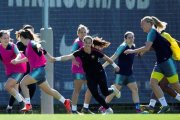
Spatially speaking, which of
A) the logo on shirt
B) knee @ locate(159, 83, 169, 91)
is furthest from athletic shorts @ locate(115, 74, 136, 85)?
the logo on shirt

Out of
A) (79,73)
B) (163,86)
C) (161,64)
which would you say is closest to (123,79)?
(79,73)

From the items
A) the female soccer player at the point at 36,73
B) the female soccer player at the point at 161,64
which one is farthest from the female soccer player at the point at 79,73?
the female soccer player at the point at 161,64

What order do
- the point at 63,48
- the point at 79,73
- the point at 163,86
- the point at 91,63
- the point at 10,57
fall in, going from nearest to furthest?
the point at 91,63, the point at 163,86, the point at 10,57, the point at 79,73, the point at 63,48

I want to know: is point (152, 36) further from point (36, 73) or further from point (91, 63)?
point (36, 73)

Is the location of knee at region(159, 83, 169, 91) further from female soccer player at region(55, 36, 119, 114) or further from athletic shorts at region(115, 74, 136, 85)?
athletic shorts at region(115, 74, 136, 85)

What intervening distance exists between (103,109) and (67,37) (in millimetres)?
3421

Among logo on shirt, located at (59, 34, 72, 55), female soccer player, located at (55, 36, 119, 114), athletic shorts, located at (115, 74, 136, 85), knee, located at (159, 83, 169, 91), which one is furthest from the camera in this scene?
logo on shirt, located at (59, 34, 72, 55)

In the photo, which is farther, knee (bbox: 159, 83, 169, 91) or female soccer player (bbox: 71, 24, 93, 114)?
female soccer player (bbox: 71, 24, 93, 114)

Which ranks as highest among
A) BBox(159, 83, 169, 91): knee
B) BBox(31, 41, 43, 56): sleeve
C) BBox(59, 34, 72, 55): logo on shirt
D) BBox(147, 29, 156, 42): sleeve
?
BBox(147, 29, 156, 42): sleeve

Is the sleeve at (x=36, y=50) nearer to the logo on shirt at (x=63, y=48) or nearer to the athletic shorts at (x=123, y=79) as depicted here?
the athletic shorts at (x=123, y=79)

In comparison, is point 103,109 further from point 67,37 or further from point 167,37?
point 67,37

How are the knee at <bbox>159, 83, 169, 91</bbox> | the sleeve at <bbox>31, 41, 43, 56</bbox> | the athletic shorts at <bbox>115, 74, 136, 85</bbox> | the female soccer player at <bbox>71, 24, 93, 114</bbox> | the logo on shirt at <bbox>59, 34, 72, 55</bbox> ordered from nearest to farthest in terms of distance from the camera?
the sleeve at <bbox>31, 41, 43, 56</bbox> < the knee at <bbox>159, 83, 169, 91</bbox> < the female soccer player at <bbox>71, 24, 93, 114</bbox> < the athletic shorts at <bbox>115, 74, 136, 85</bbox> < the logo on shirt at <bbox>59, 34, 72, 55</bbox>

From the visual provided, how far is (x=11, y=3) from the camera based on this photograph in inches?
795

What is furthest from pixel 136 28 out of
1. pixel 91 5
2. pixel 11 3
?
pixel 11 3
